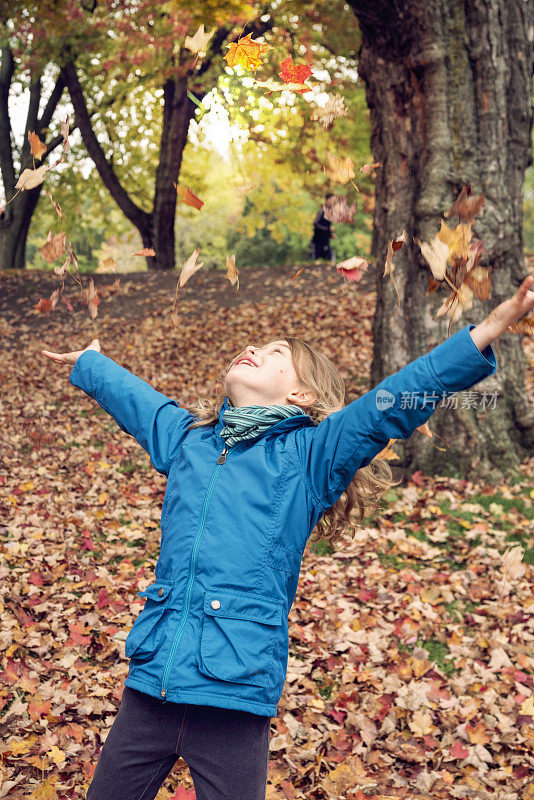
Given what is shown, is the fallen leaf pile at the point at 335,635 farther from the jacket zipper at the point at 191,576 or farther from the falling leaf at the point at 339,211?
the falling leaf at the point at 339,211

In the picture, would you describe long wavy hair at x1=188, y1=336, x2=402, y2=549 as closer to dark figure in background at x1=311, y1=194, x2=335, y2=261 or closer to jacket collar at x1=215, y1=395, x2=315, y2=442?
jacket collar at x1=215, y1=395, x2=315, y2=442

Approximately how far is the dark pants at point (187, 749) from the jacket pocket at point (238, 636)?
148 millimetres

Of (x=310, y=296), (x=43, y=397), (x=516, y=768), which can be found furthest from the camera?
(x=310, y=296)

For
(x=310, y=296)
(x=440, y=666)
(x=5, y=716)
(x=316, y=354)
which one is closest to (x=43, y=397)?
(x=310, y=296)

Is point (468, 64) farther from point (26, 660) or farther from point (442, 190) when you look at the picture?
point (26, 660)

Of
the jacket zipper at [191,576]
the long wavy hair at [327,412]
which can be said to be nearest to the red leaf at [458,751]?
the long wavy hair at [327,412]

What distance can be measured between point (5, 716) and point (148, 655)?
77.6 inches

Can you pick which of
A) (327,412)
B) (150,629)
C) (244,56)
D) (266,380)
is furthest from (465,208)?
(244,56)

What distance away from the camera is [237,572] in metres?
1.78

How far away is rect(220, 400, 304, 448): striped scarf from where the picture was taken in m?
1.94

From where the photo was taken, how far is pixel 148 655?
5.78 feet

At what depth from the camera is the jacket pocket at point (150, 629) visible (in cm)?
177

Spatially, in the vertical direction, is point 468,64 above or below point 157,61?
below

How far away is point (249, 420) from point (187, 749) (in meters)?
0.91
